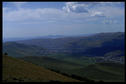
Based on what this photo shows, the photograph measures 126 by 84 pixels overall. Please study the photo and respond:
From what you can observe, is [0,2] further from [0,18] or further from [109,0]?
[109,0]

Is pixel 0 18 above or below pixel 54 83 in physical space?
above

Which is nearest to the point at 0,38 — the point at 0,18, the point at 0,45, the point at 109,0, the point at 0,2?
the point at 0,45

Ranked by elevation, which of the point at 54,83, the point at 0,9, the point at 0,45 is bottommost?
the point at 54,83

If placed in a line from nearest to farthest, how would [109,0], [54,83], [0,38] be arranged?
[0,38], [109,0], [54,83]

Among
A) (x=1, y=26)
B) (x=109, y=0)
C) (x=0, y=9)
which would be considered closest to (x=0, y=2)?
(x=0, y=9)

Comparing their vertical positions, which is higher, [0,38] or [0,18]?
[0,18]

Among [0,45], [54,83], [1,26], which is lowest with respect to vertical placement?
[54,83]

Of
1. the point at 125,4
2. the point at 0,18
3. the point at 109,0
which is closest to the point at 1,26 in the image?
the point at 0,18

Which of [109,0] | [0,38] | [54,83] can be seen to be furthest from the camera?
[54,83]

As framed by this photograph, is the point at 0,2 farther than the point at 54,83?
No

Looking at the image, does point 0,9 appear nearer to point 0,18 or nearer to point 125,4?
point 0,18
